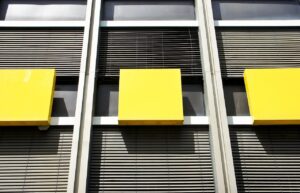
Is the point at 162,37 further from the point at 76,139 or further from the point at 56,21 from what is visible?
the point at 76,139

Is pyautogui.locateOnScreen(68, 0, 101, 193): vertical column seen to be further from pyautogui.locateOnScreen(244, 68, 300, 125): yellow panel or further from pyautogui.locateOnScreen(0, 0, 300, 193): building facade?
pyautogui.locateOnScreen(244, 68, 300, 125): yellow panel

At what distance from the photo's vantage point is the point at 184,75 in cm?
1019

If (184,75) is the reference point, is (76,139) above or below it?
below

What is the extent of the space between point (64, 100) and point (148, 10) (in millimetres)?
4668

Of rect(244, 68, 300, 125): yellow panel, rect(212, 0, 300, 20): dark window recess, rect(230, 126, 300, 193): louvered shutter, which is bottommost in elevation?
rect(230, 126, 300, 193): louvered shutter

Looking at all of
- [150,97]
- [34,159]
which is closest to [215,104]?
[150,97]

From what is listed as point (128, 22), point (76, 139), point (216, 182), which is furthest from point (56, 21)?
point (216, 182)

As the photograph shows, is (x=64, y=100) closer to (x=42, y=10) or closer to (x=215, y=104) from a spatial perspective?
(x=42, y=10)

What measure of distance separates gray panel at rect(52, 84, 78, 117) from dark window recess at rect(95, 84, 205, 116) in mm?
771

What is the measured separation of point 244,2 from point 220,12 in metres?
1.12

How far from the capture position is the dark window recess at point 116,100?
977 cm

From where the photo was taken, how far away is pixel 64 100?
991cm

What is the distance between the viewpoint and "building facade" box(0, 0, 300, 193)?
28.5 feet

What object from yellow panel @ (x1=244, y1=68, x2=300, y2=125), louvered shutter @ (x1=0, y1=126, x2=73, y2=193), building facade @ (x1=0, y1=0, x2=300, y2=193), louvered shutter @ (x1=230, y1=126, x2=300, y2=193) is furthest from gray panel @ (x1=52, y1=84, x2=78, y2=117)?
yellow panel @ (x1=244, y1=68, x2=300, y2=125)
